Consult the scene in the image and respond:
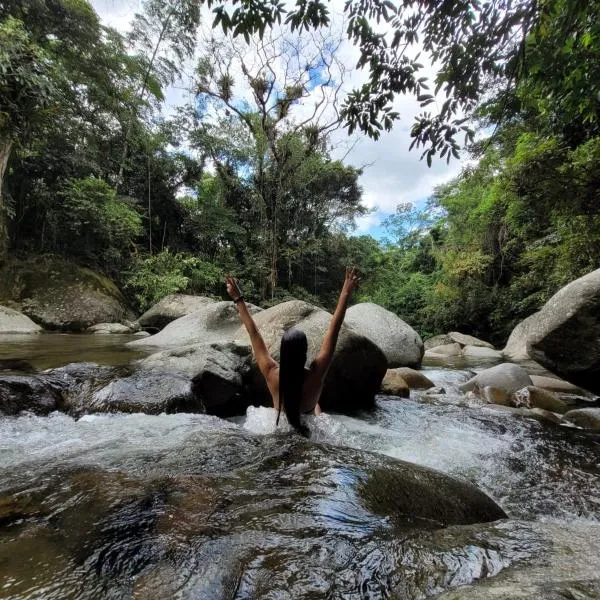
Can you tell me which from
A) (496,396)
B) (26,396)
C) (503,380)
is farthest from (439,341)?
(26,396)

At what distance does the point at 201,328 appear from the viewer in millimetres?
7281

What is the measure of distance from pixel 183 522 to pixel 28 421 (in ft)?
8.18

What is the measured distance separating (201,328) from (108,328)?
4.72 meters

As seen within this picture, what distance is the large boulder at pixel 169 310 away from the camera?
10430mm

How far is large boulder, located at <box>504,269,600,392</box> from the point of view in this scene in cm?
477

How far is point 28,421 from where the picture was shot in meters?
3.07

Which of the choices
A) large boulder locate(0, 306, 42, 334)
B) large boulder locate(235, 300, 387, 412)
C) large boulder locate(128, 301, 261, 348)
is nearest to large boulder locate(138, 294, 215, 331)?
large boulder locate(0, 306, 42, 334)

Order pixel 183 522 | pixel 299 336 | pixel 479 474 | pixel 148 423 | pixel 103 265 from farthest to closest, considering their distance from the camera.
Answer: pixel 103 265 → pixel 148 423 → pixel 479 474 → pixel 299 336 → pixel 183 522

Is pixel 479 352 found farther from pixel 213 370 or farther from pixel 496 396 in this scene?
pixel 213 370

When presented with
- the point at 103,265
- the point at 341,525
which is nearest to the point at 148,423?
the point at 341,525

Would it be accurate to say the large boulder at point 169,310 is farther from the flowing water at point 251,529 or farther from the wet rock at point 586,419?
the wet rock at point 586,419

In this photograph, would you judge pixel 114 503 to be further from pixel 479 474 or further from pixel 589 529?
pixel 479 474

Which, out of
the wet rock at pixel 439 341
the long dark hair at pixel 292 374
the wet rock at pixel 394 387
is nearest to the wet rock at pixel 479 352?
the wet rock at pixel 439 341

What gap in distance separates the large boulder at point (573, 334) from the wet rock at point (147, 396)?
4560 millimetres
